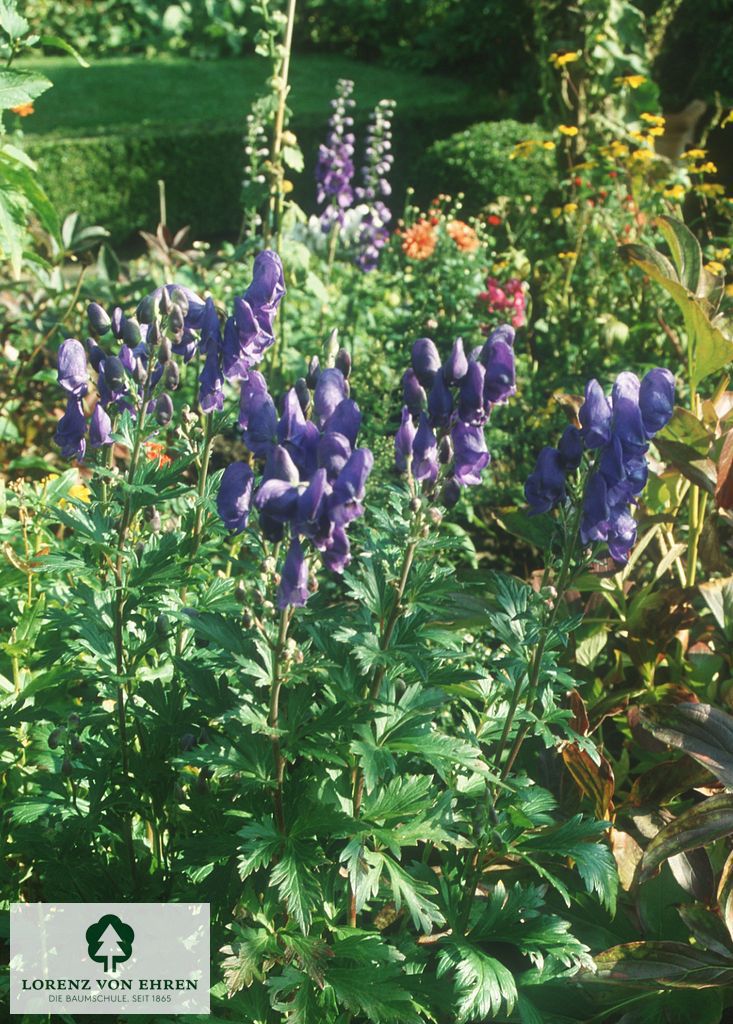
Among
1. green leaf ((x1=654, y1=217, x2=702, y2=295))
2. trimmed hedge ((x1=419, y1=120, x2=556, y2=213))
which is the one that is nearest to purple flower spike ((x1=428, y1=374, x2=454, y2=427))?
green leaf ((x1=654, y1=217, x2=702, y2=295))

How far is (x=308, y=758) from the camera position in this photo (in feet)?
7.46

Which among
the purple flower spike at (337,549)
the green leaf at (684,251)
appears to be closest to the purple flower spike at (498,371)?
the purple flower spike at (337,549)

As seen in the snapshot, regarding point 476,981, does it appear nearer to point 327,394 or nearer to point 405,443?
point 405,443

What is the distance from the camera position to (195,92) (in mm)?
14812

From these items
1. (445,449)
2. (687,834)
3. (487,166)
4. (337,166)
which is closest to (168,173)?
(487,166)

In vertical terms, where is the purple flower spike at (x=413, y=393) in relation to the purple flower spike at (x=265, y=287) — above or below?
below

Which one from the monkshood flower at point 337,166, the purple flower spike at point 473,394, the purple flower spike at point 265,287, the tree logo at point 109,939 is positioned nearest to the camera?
the purple flower spike at point 473,394

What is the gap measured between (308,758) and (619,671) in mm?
1425

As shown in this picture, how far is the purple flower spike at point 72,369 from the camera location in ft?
7.82

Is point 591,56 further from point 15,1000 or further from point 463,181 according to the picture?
point 15,1000

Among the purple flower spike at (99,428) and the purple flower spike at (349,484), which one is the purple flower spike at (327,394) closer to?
the purple flower spike at (349,484)

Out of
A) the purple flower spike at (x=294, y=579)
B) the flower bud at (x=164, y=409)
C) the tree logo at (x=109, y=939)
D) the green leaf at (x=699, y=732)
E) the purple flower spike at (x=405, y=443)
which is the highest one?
the purple flower spike at (x=405, y=443)

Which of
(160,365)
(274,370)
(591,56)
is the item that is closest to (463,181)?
(591,56)

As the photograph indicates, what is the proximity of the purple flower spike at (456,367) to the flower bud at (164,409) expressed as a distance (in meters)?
0.71
